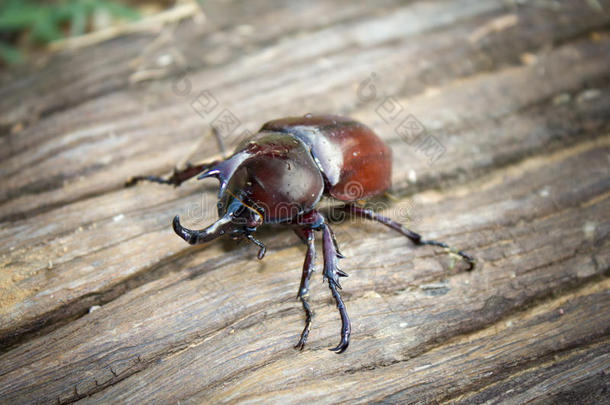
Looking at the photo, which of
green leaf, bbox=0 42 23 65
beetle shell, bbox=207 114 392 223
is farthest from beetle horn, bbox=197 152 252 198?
green leaf, bbox=0 42 23 65

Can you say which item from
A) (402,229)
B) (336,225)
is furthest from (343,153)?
(402,229)

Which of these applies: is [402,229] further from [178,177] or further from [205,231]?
[178,177]

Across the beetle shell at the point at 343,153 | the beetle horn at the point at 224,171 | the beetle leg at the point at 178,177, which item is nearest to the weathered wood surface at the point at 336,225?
the beetle leg at the point at 178,177

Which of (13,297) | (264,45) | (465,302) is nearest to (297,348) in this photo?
(465,302)

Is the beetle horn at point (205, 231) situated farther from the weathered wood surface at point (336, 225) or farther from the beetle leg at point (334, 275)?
the beetle leg at point (334, 275)

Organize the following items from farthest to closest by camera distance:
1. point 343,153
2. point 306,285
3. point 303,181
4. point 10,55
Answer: point 10,55 < point 343,153 < point 303,181 < point 306,285

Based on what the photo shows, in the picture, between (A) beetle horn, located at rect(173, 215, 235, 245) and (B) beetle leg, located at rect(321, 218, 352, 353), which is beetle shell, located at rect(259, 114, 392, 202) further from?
(A) beetle horn, located at rect(173, 215, 235, 245)
